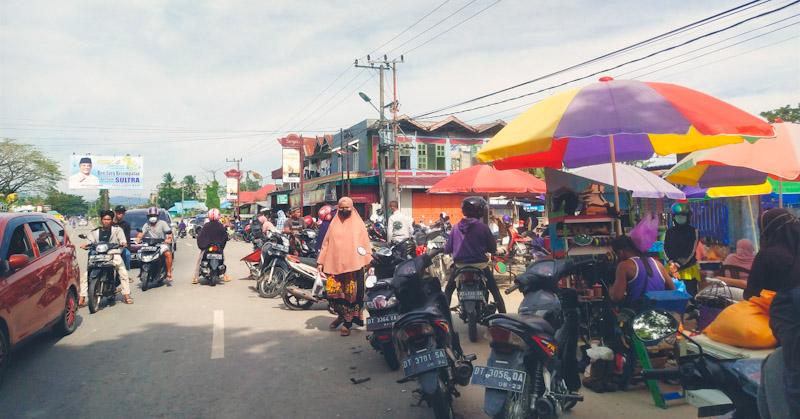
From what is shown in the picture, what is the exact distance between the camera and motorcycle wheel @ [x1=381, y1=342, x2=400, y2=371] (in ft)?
16.4

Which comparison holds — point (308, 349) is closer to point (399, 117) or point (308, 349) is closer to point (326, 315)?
point (326, 315)

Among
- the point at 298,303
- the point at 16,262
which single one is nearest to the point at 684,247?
the point at 298,303

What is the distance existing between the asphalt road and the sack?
94 centimetres

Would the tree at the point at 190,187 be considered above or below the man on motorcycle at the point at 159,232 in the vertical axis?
above

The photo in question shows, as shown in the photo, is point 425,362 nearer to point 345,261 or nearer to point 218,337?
point 345,261

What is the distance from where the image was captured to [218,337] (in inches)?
251

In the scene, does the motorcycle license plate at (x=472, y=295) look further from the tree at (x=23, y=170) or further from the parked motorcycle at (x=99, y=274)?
the tree at (x=23, y=170)

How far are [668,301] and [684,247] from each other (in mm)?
3416

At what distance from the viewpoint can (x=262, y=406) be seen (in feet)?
13.4

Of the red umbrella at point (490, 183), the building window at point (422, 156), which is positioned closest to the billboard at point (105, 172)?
the building window at point (422, 156)

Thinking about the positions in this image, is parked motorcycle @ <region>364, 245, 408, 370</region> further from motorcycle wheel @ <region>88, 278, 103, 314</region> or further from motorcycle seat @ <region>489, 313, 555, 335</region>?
motorcycle wheel @ <region>88, 278, 103, 314</region>

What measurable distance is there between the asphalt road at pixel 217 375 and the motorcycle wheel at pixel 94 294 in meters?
0.24

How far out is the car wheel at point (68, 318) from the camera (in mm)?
6277

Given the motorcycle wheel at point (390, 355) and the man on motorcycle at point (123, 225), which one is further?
the man on motorcycle at point (123, 225)
